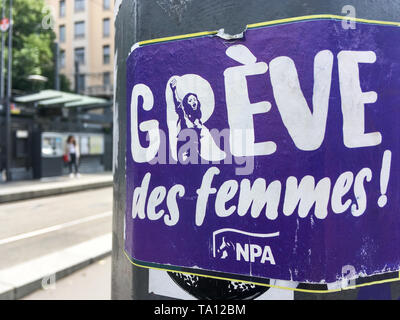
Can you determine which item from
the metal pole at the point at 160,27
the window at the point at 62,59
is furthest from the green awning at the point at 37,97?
the window at the point at 62,59

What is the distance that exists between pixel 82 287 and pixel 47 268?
1.84 feet

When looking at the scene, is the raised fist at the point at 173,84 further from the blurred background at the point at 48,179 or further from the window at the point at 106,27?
the window at the point at 106,27

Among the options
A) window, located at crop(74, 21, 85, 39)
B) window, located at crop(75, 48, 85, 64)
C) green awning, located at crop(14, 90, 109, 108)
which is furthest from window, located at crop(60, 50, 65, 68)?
green awning, located at crop(14, 90, 109, 108)

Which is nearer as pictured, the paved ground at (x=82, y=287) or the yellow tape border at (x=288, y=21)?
the yellow tape border at (x=288, y=21)

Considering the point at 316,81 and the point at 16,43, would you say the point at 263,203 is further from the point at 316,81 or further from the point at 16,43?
the point at 16,43

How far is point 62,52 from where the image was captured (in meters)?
37.3

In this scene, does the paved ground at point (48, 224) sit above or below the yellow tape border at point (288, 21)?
below

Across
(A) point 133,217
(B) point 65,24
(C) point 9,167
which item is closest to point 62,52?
(B) point 65,24

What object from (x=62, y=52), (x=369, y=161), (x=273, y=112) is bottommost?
(x=369, y=161)

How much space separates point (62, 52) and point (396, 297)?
136ft

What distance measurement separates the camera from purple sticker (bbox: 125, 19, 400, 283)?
Answer: 1228 mm

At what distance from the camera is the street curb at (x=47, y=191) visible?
28.6 ft

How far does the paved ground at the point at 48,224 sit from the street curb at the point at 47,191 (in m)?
0.29

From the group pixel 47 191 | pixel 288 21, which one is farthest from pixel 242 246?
pixel 47 191
